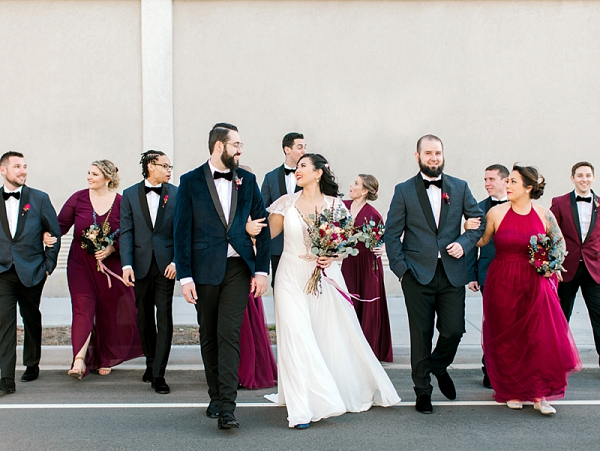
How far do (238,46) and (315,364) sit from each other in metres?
7.69

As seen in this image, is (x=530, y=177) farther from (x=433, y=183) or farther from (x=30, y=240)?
(x=30, y=240)

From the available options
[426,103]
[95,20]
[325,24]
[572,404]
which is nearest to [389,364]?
[572,404]

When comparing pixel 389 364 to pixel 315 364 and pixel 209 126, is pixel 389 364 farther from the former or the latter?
pixel 209 126

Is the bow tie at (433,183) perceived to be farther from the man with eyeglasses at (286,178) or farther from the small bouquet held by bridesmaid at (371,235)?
the man with eyeglasses at (286,178)

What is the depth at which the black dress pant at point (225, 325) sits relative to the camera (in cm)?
568

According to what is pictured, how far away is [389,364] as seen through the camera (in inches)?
326

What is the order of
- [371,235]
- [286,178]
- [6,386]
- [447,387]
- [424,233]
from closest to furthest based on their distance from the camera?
1. [424,233]
2. [447,387]
3. [371,235]
4. [6,386]
5. [286,178]

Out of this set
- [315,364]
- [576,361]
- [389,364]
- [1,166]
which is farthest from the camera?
[389,364]

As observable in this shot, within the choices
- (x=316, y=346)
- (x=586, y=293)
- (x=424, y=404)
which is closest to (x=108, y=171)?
(x=316, y=346)

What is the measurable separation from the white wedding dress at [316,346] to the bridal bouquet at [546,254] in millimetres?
1692

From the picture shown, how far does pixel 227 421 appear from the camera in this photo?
5.61m

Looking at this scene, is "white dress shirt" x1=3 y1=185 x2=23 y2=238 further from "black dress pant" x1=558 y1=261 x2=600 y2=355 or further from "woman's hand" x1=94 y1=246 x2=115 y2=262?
"black dress pant" x1=558 y1=261 x2=600 y2=355

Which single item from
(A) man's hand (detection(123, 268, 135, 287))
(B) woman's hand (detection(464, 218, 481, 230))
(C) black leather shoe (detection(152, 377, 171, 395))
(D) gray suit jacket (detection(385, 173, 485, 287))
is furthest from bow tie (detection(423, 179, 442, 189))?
(C) black leather shoe (detection(152, 377, 171, 395))

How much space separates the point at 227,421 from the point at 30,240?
10.2ft
